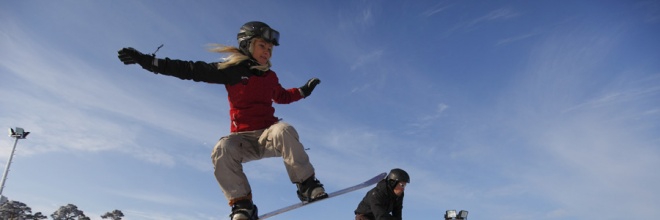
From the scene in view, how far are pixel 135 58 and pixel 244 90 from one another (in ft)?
4.42

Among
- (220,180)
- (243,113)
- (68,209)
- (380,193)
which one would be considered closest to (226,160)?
(220,180)

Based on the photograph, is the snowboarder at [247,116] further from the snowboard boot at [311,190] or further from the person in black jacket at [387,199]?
the person in black jacket at [387,199]

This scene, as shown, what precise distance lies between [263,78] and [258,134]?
2.43 ft

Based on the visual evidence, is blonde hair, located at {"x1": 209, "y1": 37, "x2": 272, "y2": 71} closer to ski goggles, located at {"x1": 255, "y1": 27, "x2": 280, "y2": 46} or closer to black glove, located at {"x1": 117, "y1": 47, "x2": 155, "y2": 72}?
ski goggles, located at {"x1": 255, "y1": 27, "x2": 280, "y2": 46}

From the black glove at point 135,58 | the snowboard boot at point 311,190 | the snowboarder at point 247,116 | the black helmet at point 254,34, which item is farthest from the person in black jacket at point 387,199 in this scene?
the black glove at point 135,58

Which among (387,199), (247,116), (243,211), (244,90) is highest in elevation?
(244,90)

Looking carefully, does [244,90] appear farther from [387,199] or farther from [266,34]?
[387,199]

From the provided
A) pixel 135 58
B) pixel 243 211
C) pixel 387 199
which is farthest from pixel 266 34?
pixel 387 199

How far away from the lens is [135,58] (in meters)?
4.49

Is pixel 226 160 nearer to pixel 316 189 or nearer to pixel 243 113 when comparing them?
pixel 243 113

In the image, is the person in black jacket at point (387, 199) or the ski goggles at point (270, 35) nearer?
the ski goggles at point (270, 35)

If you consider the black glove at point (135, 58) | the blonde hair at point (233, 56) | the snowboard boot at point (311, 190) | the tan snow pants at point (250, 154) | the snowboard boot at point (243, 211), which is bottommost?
the snowboard boot at point (243, 211)

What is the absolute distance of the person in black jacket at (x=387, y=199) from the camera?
852cm

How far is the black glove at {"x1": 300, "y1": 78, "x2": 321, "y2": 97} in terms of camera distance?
21.8ft
